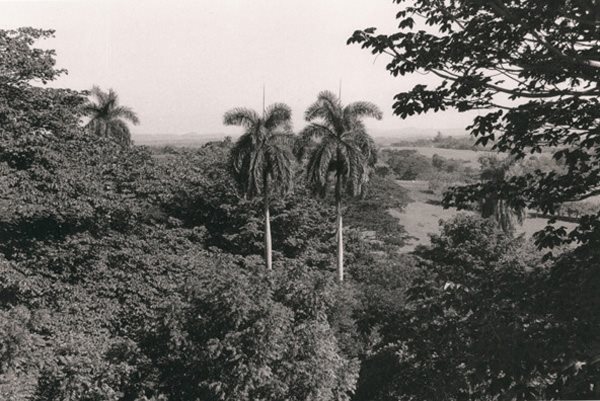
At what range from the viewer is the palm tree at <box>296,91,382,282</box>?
26266 millimetres

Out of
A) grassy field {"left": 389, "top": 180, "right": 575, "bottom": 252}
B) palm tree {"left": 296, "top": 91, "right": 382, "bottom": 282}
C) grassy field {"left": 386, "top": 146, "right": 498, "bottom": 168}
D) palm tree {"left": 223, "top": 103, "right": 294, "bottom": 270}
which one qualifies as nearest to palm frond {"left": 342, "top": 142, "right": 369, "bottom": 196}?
palm tree {"left": 296, "top": 91, "right": 382, "bottom": 282}

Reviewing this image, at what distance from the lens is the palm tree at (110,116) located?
39.6m

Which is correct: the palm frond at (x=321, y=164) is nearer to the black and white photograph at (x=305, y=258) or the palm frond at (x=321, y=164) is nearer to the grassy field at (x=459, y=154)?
the black and white photograph at (x=305, y=258)

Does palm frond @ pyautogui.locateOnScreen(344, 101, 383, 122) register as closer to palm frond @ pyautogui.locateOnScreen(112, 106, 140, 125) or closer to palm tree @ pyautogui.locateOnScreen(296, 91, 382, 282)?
palm tree @ pyautogui.locateOnScreen(296, 91, 382, 282)

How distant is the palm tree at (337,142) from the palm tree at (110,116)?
18350 mm

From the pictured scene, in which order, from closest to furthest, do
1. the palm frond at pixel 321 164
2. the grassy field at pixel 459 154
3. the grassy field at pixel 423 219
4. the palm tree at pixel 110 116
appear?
the palm frond at pixel 321 164
the palm tree at pixel 110 116
the grassy field at pixel 423 219
the grassy field at pixel 459 154

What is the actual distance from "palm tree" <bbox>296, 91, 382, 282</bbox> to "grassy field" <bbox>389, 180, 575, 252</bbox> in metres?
24.1

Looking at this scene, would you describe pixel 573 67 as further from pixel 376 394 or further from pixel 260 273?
pixel 376 394

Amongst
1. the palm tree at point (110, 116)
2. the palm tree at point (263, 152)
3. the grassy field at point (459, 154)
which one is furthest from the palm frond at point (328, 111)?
the grassy field at point (459, 154)

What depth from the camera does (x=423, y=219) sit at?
210 feet

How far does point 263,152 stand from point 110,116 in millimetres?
19554

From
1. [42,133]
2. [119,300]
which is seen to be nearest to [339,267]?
[119,300]

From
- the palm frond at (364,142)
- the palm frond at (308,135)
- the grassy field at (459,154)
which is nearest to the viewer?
the palm frond at (308,135)

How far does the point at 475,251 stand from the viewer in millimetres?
25594
